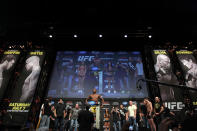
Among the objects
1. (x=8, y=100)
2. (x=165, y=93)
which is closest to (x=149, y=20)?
(x=165, y=93)

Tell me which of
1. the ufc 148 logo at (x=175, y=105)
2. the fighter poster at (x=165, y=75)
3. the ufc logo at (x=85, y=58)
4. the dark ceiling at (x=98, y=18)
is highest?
the dark ceiling at (x=98, y=18)

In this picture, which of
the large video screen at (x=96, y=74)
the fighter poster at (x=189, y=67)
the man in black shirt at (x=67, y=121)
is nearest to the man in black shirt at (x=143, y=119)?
the large video screen at (x=96, y=74)

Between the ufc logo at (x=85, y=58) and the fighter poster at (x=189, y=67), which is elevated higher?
the ufc logo at (x=85, y=58)

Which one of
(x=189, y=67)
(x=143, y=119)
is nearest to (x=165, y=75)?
(x=189, y=67)

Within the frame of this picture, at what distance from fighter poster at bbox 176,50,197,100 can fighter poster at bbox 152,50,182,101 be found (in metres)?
0.81

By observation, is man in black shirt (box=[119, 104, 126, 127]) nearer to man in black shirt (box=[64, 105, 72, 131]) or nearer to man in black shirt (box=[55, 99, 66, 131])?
man in black shirt (box=[64, 105, 72, 131])

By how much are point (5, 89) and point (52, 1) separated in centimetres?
645

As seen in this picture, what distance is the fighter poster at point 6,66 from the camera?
9.49m

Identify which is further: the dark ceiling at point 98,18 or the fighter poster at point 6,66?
the fighter poster at point 6,66

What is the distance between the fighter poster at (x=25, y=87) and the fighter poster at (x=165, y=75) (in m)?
8.68

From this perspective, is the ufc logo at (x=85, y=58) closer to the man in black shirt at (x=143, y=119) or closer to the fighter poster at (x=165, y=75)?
the fighter poster at (x=165, y=75)

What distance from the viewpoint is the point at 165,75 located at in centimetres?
1005

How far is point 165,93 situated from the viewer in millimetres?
9281

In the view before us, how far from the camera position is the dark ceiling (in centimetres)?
858
